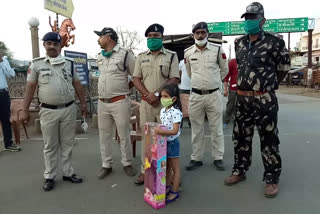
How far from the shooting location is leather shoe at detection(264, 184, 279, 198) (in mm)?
3051

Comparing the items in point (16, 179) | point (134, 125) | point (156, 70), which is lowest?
point (16, 179)

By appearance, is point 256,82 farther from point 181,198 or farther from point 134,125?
point 134,125

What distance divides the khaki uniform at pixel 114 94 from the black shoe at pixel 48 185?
0.74m

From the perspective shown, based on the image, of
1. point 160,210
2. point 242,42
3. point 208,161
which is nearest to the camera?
point 160,210

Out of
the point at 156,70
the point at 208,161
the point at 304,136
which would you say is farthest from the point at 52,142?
the point at 304,136

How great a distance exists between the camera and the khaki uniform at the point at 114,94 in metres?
3.60

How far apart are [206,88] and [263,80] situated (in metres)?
0.92

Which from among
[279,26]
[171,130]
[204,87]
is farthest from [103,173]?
[279,26]

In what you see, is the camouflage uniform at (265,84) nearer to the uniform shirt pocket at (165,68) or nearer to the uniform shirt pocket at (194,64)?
the uniform shirt pocket at (194,64)

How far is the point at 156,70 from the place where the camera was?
3.38 meters

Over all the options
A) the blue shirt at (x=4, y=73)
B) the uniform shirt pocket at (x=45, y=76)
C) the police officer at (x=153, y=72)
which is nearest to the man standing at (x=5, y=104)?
the blue shirt at (x=4, y=73)

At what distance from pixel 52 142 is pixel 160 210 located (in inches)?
64.6

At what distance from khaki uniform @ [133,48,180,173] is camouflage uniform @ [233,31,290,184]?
85 cm

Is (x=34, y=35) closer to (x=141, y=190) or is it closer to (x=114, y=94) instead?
(x=114, y=94)
